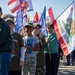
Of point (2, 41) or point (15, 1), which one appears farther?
point (15, 1)

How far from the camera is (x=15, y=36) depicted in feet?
17.4

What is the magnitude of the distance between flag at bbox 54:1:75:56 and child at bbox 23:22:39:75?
200 cm

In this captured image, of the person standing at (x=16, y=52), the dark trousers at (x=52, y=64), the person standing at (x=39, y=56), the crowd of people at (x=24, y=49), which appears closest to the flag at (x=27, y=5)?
the crowd of people at (x=24, y=49)

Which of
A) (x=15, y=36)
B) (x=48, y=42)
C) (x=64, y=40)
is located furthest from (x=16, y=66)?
(x=64, y=40)

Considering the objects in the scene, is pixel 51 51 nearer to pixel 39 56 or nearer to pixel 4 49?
pixel 39 56

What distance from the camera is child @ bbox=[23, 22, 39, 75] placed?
5863 millimetres

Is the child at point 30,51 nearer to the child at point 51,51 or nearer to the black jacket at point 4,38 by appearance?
the child at point 51,51

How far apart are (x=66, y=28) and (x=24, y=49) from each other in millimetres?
2619

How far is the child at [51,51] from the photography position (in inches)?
293

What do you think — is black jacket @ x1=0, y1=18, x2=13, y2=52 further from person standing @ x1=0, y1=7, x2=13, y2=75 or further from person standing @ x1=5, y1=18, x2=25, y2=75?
person standing @ x1=5, y1=18, x2=25, y2=75

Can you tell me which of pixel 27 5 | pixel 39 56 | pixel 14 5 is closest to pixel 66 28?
pixel 39 56

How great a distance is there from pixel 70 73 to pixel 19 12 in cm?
360

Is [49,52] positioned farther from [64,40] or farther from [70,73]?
[70,73]

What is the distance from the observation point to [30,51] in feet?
19.6
